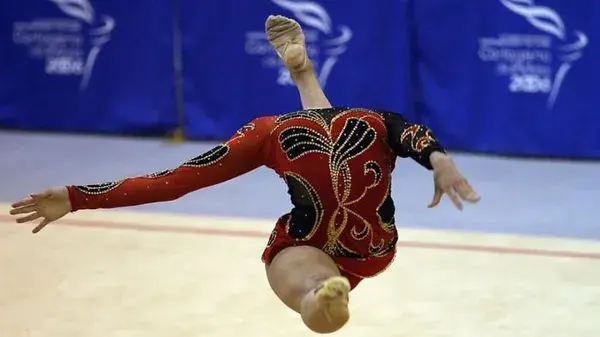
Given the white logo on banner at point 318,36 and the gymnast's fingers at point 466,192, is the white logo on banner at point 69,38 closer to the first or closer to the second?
the white logo on banner at point 318,36

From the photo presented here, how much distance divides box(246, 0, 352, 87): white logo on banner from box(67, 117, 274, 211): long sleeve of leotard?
12.7ft

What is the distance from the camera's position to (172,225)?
4.74 metres

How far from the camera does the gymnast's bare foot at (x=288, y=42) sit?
2621mm

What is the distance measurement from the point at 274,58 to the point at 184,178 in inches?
159

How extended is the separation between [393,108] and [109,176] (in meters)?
1.83

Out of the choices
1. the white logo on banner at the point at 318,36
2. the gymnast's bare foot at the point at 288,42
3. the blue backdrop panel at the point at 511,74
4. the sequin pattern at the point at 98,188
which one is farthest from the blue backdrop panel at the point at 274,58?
the sequin pattern at the point at 98,188

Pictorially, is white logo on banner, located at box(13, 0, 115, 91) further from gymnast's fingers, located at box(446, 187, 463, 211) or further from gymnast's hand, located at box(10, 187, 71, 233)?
gymnast's fingers, located at box(446, 187, 463, 211)

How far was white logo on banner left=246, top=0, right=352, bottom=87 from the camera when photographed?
625 centimetres

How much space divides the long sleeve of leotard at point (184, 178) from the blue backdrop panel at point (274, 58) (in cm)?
377

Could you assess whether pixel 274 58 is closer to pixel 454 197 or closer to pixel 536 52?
pixel 536 52

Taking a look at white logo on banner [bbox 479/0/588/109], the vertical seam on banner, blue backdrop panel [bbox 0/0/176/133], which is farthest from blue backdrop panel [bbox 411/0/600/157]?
blue backdrop panel [bbox 0/0/176/133]

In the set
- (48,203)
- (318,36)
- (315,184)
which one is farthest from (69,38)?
(315,184)

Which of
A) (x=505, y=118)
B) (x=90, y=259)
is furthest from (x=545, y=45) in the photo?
(x=90, y=259)

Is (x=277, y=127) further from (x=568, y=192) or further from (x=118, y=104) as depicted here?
(x=118, y=104)
